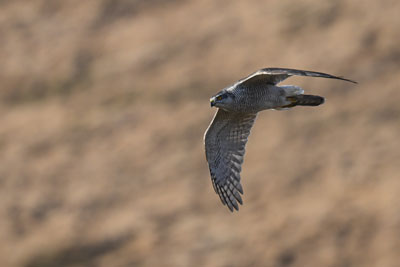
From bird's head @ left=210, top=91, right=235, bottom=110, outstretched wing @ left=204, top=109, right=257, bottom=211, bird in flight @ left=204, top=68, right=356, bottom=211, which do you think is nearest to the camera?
bird's head @ left=210, top=91, right=235, bottom=110

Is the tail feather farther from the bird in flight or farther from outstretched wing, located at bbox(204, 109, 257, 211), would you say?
outstretched wing, located at bbox(204, 109, 257, 211)

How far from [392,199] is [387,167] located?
100 centimetres

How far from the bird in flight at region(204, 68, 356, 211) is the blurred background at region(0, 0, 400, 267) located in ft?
37.5

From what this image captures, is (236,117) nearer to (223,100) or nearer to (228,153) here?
(228,153)

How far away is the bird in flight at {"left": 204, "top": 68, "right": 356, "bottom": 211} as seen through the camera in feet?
34.2

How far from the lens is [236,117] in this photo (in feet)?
37.2

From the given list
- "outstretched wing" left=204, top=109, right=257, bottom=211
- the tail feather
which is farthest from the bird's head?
"outstretched wing" left=204, top=109, right=257, bottom=211

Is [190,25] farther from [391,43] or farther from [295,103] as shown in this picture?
[295,103]

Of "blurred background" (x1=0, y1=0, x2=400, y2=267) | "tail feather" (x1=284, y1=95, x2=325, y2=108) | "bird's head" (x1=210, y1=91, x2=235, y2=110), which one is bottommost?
"tail feather" (x1=284, y1=95, x2=325, y2=108)

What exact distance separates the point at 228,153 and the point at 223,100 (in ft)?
4.80

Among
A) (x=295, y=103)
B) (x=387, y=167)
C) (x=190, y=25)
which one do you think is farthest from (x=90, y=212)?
(x=295, y=103)

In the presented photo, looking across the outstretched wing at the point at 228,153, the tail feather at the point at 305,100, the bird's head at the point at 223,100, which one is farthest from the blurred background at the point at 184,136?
the bird's head at the point at 223,100

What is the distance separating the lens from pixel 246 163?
24.1m

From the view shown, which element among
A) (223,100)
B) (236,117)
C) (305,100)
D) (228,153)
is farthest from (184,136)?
(223,100)
